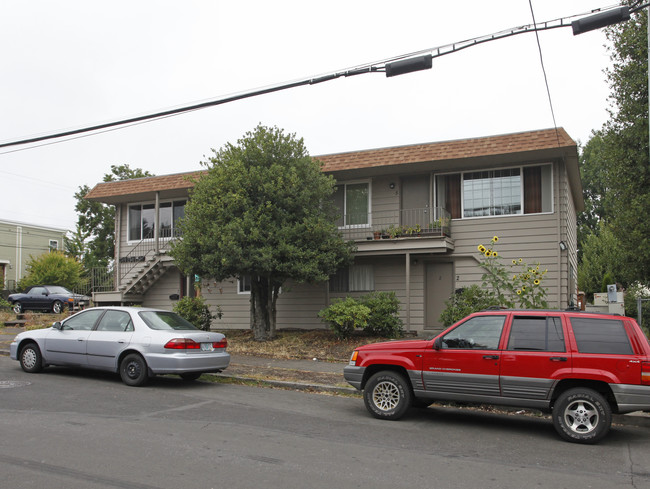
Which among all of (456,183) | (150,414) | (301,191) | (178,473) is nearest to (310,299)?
(301,191)

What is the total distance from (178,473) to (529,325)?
4.69 meters

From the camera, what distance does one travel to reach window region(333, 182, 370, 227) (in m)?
A: 18.8

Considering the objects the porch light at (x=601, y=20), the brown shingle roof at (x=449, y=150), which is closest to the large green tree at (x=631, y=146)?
the brown shingle roof at (x=449, y=150)

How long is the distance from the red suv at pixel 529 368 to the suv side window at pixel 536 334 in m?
0.01

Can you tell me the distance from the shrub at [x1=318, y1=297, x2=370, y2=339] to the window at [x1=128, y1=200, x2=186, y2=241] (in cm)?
869

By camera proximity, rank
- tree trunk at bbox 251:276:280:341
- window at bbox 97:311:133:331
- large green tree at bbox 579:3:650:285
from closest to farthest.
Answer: window at bbox 97:311:133:331 → large green tree at bbox 579:3:650:285 → tree trunk at bbox 251:276:280:341

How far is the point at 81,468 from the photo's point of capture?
547 cm

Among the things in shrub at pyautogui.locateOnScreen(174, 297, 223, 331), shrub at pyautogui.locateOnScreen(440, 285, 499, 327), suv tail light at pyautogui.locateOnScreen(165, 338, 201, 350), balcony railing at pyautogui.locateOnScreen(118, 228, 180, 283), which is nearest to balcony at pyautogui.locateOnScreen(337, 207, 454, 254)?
shrub at pyautogui.locateOnScreen(440, 285, 499, 327)

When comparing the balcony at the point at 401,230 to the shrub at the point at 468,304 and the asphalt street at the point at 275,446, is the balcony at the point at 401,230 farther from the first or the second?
the asphalt street at the point at 275,446

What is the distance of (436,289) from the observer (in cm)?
1783

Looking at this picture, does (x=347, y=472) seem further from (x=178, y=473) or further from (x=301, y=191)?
(x=301, y=191)

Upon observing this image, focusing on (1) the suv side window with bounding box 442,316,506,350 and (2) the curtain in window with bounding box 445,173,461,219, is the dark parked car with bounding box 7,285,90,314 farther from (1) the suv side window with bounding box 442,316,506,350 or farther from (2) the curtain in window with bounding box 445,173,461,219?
(1) the suv side window with bounding box 442,316,506,350

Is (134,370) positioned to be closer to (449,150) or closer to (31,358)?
(31,358)

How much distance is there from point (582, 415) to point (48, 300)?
2219 centimetres
